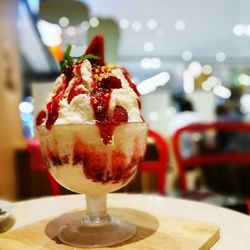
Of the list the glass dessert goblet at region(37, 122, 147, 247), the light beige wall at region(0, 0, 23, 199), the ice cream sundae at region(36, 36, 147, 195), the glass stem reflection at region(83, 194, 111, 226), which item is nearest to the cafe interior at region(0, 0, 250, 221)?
the light beige wall at region(0, 0, 23, 199)

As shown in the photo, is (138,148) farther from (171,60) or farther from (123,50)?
(171,60)

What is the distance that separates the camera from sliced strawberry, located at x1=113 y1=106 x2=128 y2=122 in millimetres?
758

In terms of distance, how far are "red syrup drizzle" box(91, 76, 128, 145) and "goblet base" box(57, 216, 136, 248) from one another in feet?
0.73

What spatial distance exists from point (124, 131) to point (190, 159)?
150 centimetres

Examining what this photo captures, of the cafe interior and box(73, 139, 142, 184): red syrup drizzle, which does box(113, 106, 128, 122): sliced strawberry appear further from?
the cafe interior

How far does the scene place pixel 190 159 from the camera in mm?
2170

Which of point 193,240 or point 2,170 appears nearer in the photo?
point 193,240

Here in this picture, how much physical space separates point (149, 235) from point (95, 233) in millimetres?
127

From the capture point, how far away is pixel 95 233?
0.81 metres

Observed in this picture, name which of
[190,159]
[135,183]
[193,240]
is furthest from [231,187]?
[193,240]

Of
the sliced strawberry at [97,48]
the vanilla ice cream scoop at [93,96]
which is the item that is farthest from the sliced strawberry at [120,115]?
the sliced strawberry at [97,48]

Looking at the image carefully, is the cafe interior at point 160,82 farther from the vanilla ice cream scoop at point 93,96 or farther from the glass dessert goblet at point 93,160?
the glass dessert goblet at point 93,160

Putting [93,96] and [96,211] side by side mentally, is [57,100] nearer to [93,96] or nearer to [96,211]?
[93,96]

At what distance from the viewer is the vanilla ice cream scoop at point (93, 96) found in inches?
29.5
